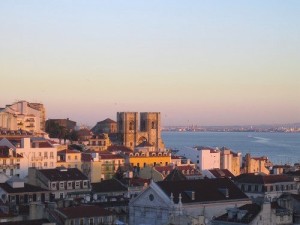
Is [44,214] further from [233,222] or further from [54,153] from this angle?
[54,153]

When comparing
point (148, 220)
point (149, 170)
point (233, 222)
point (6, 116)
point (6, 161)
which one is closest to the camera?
point (233, 222)

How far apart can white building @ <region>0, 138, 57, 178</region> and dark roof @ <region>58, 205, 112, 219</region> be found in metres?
32.0

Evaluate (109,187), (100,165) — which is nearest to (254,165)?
(100,165)

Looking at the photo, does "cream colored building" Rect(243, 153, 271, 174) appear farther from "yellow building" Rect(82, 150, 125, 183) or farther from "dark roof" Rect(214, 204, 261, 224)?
"dark roof" Rect(214, 204, 261, 224)

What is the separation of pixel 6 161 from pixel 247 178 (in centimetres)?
2442

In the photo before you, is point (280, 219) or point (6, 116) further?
point (6, 116)

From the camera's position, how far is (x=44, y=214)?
42344 mm

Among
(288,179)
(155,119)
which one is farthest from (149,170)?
(155,119)

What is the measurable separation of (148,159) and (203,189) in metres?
48.5

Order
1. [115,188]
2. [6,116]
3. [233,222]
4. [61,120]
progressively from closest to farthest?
[233,222], [115,188], [6,116], [61,120]

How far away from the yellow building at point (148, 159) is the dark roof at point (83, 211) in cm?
4937

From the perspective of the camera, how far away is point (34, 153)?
78.1 m

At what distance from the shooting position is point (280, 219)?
4447cm

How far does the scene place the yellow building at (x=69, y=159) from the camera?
79.9m
